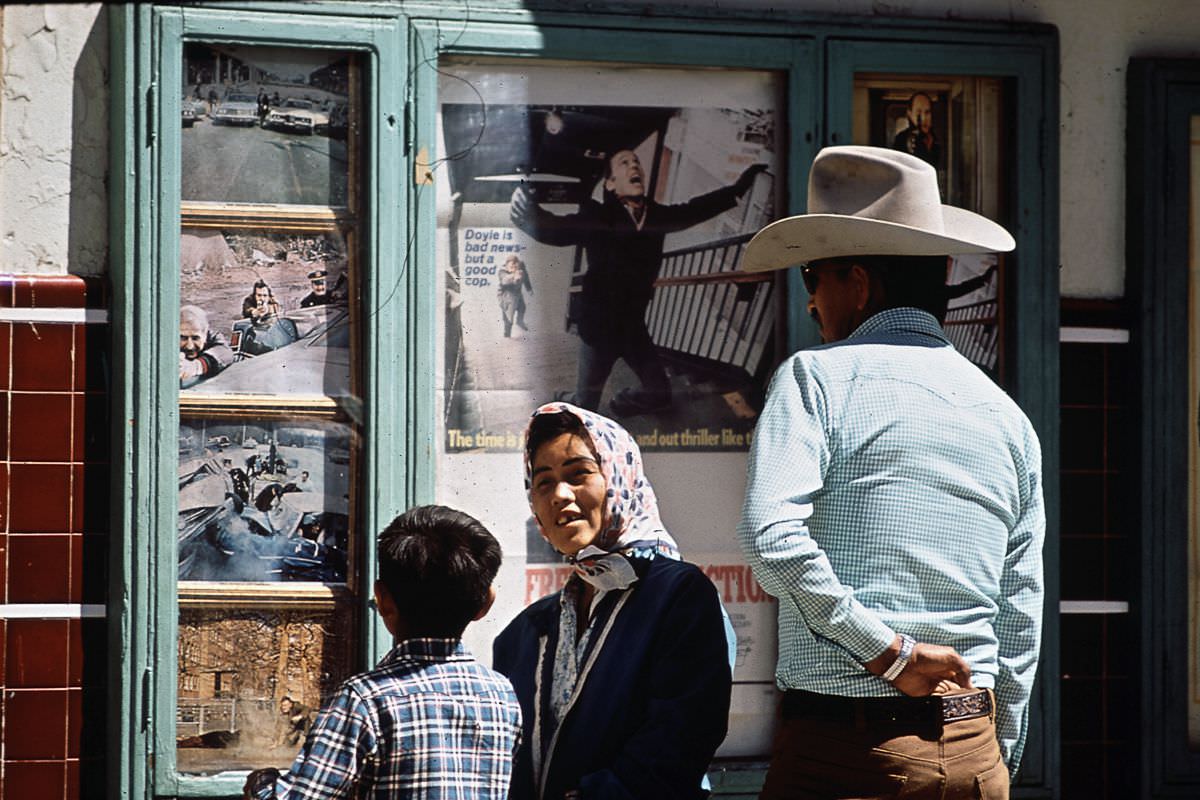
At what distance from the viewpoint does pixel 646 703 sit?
3098mm

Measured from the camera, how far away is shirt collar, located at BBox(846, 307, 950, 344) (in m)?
3.03

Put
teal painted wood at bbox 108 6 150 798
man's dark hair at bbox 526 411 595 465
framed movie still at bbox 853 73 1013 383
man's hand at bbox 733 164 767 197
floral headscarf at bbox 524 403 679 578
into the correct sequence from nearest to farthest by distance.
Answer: floral headscarf at bbox 524 403 679 578
man's dark hair at bbox 526 411 595 465
teal painted wood at bbox 108 6 150 798
man's hand at bbox 733 164 767 197
framed movie still at bbox 853 73 1013 383

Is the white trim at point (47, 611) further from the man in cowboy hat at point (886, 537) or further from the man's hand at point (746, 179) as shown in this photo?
the man in cowboy hat at point (886, 537)

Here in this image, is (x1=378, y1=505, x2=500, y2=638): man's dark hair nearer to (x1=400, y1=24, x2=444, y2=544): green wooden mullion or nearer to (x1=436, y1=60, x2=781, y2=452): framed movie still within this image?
(x1=400, y1=24, x2=444, y2=544): green wooden mullion

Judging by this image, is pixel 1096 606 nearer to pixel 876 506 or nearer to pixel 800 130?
pixel 800 130

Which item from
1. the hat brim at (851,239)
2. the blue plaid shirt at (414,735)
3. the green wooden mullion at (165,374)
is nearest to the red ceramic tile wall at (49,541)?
the green wooden mullion at (165,374)

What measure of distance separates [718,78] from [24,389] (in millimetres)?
2266

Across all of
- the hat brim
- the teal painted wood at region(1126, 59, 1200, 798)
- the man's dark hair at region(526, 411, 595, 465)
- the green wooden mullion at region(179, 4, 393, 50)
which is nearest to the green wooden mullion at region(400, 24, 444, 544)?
the green wooden mullion at region(179, 4, 393, 50)

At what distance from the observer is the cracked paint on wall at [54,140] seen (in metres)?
4.61

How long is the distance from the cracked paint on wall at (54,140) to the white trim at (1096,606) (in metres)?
3.19

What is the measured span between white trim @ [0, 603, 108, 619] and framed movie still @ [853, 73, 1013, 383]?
276 centimetres

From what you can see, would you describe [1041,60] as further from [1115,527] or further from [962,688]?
[962,688]

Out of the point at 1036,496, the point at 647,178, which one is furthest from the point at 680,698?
the point at 647,178

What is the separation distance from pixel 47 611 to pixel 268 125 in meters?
1.55
